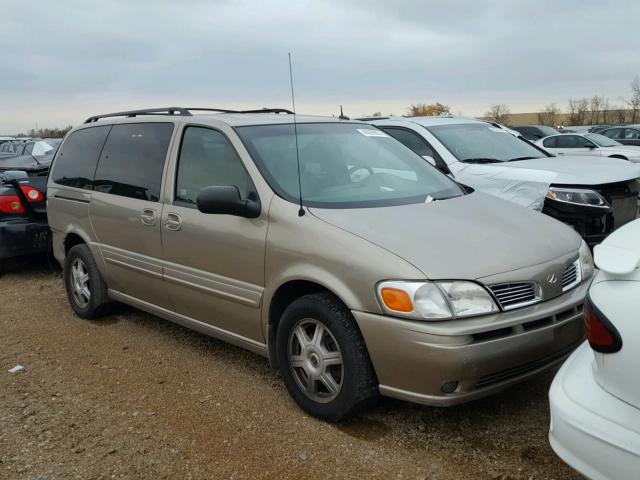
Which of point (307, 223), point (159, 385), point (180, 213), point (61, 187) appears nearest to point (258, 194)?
point (307, 223)

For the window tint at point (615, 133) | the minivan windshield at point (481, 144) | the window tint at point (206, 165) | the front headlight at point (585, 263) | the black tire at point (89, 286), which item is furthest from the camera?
the window tint at point (615, 133)

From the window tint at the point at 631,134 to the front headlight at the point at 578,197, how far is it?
18049 millimetres

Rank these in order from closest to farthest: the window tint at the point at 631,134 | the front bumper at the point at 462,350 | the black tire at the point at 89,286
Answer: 1. the front bumper at the point at 462,350
2. the black tire at the point at 89,286
3. the window tint at the point at 631,134

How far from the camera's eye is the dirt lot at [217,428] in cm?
309

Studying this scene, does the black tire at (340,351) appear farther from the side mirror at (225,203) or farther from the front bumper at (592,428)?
the front bumper at (592,428)

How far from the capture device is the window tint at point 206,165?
4055 mm

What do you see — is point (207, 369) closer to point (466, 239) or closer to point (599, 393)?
point (466, 239)

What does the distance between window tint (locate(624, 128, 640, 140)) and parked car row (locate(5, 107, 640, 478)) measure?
17821 millimetres

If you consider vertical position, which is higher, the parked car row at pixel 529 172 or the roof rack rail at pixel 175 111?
the roof rack rail at pixel 175 111

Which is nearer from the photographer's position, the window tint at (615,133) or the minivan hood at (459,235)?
the minivan hood at (459,235)

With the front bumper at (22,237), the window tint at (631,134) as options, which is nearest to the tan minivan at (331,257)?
the front bumper at (22,237)

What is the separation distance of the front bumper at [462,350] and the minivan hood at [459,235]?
25 centimetres

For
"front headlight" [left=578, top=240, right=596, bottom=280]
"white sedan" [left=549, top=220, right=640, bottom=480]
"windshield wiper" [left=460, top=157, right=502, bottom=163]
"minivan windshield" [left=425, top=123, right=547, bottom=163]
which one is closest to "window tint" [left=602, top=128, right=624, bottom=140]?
"minivan windshield" [left=425, top=123, right=547, bottom=163]

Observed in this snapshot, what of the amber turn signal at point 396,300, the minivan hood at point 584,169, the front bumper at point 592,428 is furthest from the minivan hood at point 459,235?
the minivan hood at point 584,169
